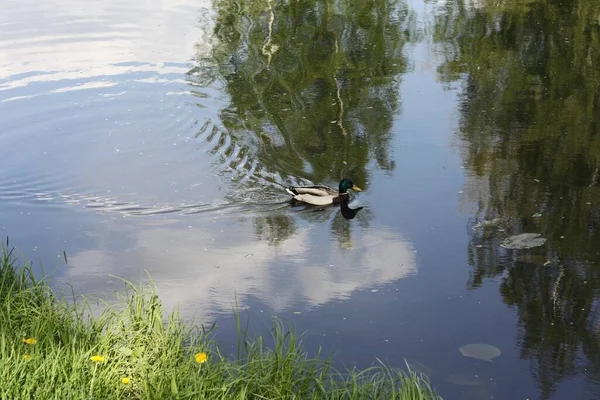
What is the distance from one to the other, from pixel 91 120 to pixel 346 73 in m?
3.68

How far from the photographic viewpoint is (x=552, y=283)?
755cm

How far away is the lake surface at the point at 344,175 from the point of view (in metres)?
7.13

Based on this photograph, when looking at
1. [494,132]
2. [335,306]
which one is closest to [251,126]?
[494,132]

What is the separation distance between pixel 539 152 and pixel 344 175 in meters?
2.08

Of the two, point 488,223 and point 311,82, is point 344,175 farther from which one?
point 311,82

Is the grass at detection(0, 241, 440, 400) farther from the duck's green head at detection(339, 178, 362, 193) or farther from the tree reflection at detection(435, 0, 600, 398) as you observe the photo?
the duck's green head at detection(339, 178, 362, 193)

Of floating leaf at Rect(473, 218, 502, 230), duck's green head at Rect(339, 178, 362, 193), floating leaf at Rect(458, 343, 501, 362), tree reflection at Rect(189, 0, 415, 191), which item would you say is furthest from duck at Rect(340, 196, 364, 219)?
floating leaf at Rect(458, 343, 501, 362)

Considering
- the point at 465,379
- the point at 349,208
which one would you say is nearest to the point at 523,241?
the point at 349,208

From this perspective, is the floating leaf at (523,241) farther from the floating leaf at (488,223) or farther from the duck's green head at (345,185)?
the duck's green head at (345,185)

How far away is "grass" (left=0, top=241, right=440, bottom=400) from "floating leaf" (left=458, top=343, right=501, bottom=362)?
0.73 metres

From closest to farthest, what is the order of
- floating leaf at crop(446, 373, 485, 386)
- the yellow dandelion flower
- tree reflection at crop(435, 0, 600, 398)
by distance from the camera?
the yellow dandelion flower, floating leaf at crop(446, 373, 485, 386), tree reflection at crop(435, 0, 600, 398)

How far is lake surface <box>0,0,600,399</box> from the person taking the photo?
7.13 metres

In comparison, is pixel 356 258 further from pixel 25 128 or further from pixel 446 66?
pixel 446 66

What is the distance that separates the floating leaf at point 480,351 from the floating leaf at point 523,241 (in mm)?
1629
